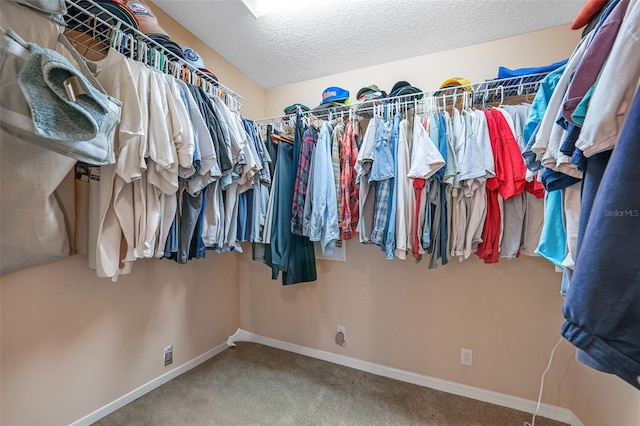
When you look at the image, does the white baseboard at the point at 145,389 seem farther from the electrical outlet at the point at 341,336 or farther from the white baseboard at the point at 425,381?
the electrical outlet at the point at 341,336

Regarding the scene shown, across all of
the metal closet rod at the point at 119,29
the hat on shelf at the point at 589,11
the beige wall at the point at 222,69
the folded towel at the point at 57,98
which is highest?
the beige wall at the point at 222,69

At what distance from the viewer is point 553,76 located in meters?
0.82

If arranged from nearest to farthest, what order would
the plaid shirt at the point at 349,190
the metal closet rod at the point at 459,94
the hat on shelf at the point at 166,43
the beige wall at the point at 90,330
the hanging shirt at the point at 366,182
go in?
the beige wall at the point at 90,330 < the hat on shelf at the point at 166,43 < the metal closet rod at the point at 459,94 < the hanging shirt at the point at 366,182 < the plaid shirt at the point at 349,190

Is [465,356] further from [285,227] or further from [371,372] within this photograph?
[285,227]

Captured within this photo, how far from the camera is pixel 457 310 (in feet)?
5.69

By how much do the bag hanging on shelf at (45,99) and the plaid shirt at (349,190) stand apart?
1223 millimetres

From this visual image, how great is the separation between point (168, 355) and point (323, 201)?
1621 mm

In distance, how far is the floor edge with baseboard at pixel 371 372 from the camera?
57.8 inches

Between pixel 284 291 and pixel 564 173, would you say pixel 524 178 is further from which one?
pixel 284 291

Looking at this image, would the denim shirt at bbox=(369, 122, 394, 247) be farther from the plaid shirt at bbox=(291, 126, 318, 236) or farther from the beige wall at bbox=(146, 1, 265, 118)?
the beige wall at bbox=(146, 1, 265, 118)

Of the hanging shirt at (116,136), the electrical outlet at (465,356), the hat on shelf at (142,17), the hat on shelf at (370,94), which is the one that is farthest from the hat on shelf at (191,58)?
the electrical outlet at (465,356)

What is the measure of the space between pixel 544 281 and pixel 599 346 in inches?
57.2

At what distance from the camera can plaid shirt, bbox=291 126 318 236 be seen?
5.33ft

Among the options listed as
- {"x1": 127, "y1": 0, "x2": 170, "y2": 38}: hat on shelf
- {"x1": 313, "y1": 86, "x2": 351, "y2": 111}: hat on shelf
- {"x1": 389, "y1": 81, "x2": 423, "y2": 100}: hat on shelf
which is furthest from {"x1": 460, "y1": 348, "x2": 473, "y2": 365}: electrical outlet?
{"x1": 127, "y1": 0, "x2": 170, "y2": 38}: hat on shelf
